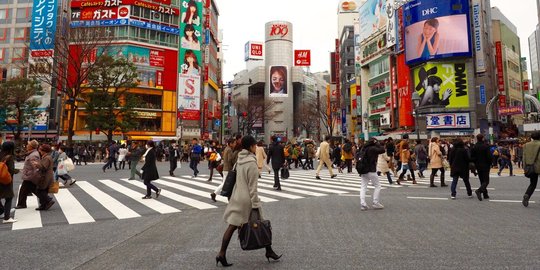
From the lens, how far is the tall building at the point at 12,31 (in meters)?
46.0

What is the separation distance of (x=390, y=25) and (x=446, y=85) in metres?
11.1

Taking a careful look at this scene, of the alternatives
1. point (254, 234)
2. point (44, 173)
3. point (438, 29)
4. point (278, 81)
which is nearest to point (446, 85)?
point (438, 29)

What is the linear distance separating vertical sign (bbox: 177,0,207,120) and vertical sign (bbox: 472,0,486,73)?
32424 millimetres

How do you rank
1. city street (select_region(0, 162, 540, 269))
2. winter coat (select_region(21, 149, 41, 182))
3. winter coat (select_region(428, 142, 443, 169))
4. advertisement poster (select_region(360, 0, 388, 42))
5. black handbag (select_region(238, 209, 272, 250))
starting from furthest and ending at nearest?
advertisement poster (select_region(360, 0, 388, 42))
winter coat (select_region(428, 142, 443, 169))
winter coat (select_region(21, 149, 41, 182))
city street (select_region(0, 162, 540, 269))
black handbag (select_region(238, 209, 272, 250))

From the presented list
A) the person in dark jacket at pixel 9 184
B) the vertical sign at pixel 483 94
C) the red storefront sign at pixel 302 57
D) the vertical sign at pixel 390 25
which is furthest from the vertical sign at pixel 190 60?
the person in dark jacket at pixel 9 184

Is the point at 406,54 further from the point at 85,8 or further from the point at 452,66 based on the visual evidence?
the point at 85,8

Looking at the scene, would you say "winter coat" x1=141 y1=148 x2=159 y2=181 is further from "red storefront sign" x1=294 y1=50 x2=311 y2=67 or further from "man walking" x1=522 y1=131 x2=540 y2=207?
"red storefront sign" x1=294 y1=50 x2=311 y2=67

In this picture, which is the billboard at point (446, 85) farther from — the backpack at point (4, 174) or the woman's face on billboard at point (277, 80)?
the woman's face on billboard at point (277, 80)

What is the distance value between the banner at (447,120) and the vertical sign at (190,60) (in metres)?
28.2

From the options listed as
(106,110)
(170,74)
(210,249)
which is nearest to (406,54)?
(170,74)

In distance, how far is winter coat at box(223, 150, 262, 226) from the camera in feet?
12.2

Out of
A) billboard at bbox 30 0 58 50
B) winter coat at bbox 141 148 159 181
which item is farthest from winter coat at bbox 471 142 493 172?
billboard at bbox 30 0 58 50

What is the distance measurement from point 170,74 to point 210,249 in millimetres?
43879

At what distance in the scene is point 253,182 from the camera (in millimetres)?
3771
